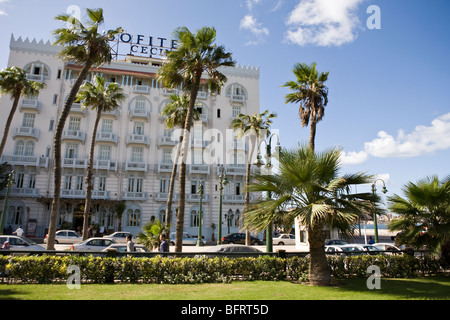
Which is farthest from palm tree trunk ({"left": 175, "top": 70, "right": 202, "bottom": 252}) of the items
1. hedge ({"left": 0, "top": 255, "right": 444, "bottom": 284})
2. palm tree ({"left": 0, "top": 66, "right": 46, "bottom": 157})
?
palm tree ({"left": 0, "top": 66, "right": 46, "bottom": 157})

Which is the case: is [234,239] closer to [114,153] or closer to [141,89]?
[114,153]

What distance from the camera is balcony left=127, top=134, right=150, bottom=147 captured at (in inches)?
1557

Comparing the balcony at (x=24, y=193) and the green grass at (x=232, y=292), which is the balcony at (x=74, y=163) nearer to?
the balcony at (x=24, y=193)

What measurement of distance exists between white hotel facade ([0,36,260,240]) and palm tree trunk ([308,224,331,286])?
2956 centimetres

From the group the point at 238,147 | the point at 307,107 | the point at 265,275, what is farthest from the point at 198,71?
the point at 238,147

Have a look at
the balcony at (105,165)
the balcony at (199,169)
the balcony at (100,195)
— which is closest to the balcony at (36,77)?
the balcony at (105,165)

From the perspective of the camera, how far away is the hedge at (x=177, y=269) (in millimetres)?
9867

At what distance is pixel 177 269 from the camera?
10586 mm

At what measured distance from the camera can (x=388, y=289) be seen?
32.5 feet

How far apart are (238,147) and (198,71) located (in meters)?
26.0

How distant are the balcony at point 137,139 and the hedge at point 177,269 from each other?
30.3 meters

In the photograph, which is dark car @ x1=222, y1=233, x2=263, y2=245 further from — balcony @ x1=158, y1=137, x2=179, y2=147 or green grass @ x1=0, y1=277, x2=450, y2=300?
green grass @ x1=0, y1=277, x2=450, y2=300

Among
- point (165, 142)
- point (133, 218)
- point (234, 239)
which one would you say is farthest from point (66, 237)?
point (165, 142)

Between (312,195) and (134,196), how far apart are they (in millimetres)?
31551
